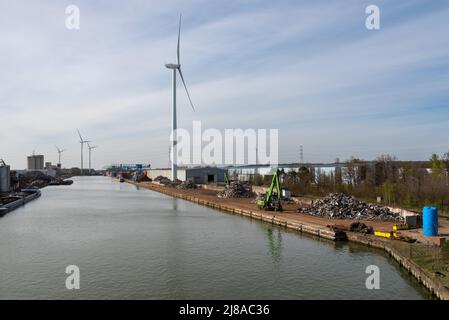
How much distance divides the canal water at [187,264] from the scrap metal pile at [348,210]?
5.20 m

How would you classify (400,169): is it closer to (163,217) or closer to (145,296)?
(163,217)

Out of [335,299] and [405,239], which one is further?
[405,239]

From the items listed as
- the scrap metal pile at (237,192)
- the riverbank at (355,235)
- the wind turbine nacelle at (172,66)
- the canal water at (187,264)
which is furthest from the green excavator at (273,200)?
the wind turbine nacelle at (172,66)

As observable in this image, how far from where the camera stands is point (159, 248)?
888 inches

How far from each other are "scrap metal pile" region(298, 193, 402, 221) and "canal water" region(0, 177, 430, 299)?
520 cm

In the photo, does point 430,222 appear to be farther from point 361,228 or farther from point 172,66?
point 172,66

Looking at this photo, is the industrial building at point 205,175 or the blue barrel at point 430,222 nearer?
the blue barrel at point 430,222

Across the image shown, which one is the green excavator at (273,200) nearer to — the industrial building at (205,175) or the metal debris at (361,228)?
the metal debris at (361,228)

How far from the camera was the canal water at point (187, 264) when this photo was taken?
14.9 m

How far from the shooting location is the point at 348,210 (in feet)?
103

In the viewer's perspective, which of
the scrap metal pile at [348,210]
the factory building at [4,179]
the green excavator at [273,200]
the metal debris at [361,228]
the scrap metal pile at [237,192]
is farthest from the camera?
the factory building at [4,179]

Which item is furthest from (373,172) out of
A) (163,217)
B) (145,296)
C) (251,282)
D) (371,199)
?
(145,296)

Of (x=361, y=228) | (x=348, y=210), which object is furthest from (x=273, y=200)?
(x=361, y=228)

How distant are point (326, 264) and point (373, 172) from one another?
120 feet
